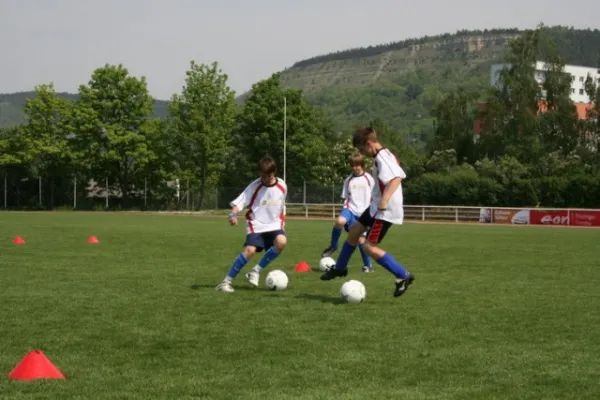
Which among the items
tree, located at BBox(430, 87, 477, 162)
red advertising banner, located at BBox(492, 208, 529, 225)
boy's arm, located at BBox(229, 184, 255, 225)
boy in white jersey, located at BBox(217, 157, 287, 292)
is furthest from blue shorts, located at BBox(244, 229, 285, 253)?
tree, located at BBox(430, 87, 477, 162)

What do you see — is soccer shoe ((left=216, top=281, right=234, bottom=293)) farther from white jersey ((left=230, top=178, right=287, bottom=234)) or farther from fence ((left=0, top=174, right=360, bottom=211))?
fence ((left=0, top=174, right=360, bottom=211))

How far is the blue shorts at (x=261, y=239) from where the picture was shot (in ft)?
35.9

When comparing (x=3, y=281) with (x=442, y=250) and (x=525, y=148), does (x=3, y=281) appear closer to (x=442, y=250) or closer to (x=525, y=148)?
(x=442, y=250)

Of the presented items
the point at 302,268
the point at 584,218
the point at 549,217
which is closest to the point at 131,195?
the point at 549,217

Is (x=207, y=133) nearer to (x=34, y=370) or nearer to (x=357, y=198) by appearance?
(x=357, y=198)

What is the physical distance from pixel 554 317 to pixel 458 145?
61326mm

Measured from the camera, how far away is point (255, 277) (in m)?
11.2

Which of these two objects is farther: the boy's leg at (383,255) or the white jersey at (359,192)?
the white jersey at (359,192)

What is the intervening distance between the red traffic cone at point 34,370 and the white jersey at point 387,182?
4.85 metres

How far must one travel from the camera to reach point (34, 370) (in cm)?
576

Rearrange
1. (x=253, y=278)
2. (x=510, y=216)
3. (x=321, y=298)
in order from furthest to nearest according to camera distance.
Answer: (x=510, y=216) → (x=253, y=278) → (x=321, y=298)

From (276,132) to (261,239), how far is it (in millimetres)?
54449

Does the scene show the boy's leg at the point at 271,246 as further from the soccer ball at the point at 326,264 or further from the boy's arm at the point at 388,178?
the soccer ball at the point at 326,264

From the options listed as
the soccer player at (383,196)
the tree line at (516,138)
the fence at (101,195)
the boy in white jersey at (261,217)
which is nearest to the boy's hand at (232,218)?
the boy in white jersey at (261,217)
